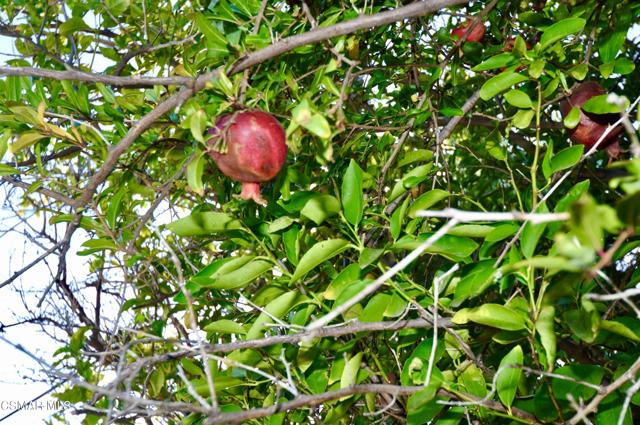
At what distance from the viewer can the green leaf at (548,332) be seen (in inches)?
42.5

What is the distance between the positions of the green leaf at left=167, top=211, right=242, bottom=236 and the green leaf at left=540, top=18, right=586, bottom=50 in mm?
657

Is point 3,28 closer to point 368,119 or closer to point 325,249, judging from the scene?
point 368,119

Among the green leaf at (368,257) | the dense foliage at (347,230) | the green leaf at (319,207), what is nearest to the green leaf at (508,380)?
the dense foliage at (347,230)

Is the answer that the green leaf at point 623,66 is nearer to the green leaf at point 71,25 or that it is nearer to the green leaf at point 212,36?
the green leaf at point 212,36

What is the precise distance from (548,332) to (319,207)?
0.42 meters

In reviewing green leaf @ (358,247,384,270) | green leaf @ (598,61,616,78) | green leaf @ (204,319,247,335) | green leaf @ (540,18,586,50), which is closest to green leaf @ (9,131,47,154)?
green leaf @ (204,319,247,335)

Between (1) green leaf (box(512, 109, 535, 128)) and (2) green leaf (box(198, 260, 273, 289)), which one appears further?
(1) green leaf (box(512, 109, 535, 128))

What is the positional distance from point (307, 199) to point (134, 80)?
38cm

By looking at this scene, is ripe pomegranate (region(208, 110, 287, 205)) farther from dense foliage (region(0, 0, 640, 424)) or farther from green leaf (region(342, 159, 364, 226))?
green leaf (region(342, 159, 364, 226))

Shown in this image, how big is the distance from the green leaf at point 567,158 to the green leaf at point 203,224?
1.90 ft

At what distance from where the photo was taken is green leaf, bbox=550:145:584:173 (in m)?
1.20

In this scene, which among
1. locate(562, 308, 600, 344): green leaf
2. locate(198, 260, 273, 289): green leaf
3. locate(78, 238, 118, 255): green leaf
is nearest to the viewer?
locate(562, 308, 600, 344): green leaf

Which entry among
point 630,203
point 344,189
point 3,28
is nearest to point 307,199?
point 344,189

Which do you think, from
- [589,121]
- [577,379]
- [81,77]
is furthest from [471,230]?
[81,77]
